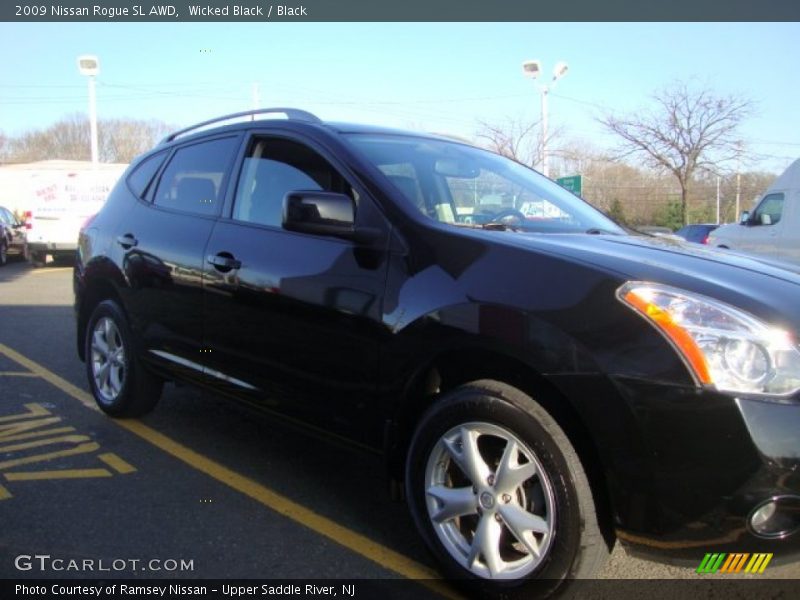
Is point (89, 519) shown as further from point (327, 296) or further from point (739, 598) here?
point (739, 598)

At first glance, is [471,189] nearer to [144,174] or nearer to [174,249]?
[174,249]

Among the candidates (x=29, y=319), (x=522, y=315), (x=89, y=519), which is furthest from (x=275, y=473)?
(x=29, y=319)

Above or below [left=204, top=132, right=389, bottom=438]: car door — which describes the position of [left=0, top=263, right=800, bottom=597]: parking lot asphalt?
below

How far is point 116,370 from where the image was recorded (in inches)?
181

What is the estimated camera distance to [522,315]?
2.36 meters

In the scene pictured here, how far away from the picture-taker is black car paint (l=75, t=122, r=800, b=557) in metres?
2.07

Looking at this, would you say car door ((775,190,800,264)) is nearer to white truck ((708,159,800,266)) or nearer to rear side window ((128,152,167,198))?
white truck ((708,159,800,266))

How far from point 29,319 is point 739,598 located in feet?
28.2

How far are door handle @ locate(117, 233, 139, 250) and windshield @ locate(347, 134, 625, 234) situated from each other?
68.9 inches

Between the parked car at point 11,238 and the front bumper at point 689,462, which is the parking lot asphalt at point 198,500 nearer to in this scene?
the front bumper at point 689,462

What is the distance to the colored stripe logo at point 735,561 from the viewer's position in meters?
2.12

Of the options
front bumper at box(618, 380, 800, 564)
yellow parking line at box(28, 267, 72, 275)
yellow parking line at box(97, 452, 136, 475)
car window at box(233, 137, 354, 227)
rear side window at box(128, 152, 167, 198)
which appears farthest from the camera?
yellow parking line at box(28, 267, 72, 275)

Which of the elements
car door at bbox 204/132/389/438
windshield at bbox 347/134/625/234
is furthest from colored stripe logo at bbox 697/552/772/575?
windshield at bbox 347/134/625/234

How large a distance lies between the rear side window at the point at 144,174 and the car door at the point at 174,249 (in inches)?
3.1
